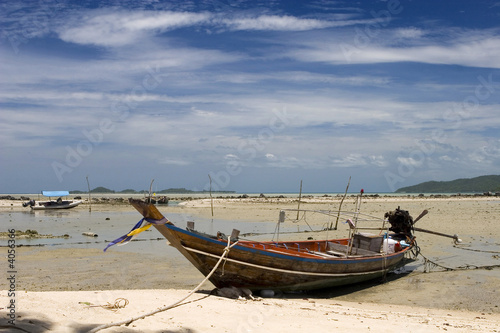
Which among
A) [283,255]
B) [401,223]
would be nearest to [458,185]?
[401,223]

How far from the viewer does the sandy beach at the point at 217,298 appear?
7473 millimetres

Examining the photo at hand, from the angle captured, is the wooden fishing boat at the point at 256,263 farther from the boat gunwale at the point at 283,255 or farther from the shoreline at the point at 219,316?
the shoreline at the point at 219,316

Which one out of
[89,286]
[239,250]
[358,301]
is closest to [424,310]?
[358,301]

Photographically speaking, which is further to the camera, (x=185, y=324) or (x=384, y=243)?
(x=384, y=243)

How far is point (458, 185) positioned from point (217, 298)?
168581mm

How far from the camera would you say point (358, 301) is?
11602 millimetres

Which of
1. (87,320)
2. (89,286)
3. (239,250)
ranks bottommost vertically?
(89,286)

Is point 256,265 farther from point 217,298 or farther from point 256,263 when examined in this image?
point 217,298

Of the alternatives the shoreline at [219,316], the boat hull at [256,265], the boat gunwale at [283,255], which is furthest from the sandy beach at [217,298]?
the boat gunwale at [283,255]

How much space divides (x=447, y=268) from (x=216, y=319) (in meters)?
10.9

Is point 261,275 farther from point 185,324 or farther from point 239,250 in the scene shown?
point 185,324

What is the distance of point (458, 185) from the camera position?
520ft

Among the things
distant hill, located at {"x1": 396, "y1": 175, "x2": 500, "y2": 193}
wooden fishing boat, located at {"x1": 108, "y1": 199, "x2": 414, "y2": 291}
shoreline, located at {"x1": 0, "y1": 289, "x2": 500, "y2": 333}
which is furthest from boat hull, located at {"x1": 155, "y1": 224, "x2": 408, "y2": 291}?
distant hill, located at {"x1": 396, "y1": 175, "x2": 500, "y2": 193}

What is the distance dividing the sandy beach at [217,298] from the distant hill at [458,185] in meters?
147
